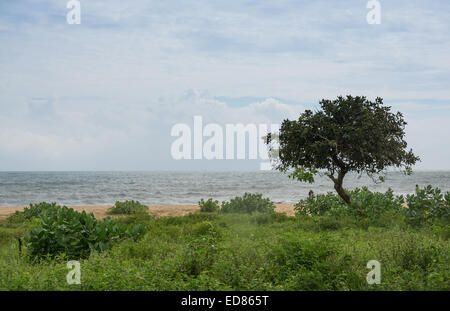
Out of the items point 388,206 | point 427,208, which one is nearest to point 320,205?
point 388,206

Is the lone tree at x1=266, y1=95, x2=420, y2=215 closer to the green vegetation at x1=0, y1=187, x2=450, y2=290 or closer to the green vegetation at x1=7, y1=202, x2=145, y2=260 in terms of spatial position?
the green vegetation at x1=0, y1=187, x2=450, y2=290

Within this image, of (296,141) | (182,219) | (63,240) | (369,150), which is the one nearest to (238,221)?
(182,219)

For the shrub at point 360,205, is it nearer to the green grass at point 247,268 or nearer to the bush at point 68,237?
the green grass at point 247,268

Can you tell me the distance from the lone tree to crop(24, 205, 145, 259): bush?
19.8ft

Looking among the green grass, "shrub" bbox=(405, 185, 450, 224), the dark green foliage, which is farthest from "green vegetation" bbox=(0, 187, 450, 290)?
the dark green foliage

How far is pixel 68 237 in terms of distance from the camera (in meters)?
8.74

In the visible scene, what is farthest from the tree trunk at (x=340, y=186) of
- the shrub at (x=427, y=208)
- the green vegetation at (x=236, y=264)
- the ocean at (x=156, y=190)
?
the ocean at (x=156, y=190)

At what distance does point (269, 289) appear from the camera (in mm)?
5586

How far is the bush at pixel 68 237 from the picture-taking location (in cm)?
864

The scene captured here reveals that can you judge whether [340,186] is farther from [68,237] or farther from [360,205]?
[68,237]

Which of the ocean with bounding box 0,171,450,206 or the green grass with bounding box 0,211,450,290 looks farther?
the ocean with bounding box 0,171,450,206

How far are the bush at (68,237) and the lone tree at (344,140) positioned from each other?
6.03 meters

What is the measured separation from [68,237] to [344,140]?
8368 millimetres

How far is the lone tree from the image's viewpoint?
11.8m
